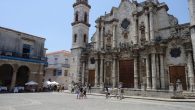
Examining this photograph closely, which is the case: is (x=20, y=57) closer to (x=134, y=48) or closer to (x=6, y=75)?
(x=6, y=75)

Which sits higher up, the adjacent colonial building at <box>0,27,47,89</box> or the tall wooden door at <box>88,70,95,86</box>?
the adjacent colonial building at <box>0,27,47,89</box>

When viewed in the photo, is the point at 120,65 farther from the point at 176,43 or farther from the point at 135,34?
the point at 176,43

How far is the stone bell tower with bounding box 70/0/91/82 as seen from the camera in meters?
32.0

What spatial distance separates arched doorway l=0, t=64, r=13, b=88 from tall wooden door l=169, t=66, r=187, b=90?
24.6 m

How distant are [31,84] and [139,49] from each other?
1749 cm

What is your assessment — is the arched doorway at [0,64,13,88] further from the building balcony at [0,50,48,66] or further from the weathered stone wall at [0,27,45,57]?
the weathered stone wall at [0,27,45,57]

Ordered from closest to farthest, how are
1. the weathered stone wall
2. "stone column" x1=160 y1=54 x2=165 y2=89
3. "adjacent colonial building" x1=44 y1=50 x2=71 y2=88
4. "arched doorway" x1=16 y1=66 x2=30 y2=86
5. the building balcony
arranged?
1. "stone column" x1=160 y1=54 x2=165 y2=89
2. the building balcony
3. the weathered stone wall
4. "arched doorway" x1=16 y1=66 x2=30 y2=86
5. "adjacent colonial building" x1=44 y1=50 x2=71 y2=88

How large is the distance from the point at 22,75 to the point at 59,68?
13.4 metres

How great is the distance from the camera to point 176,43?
22.8 m

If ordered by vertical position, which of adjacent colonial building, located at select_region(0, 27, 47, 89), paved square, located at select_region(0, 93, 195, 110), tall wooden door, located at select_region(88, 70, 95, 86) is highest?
adjacent colonial building, located at select_region(0, 27, 47, 89)

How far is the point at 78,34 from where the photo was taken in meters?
32.3

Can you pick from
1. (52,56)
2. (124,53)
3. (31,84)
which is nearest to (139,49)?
(124,53)

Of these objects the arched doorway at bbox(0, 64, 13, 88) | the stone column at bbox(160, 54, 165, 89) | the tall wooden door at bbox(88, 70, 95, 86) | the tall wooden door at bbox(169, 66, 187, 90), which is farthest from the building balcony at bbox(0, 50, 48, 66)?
the tall wooden door at bbox(169, 66, 187, 90)

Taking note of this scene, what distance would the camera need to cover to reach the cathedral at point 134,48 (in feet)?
73.7
